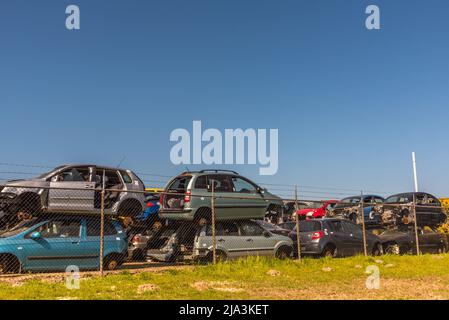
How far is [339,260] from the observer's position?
46.7 ft

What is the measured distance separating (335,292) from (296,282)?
5.00 feet

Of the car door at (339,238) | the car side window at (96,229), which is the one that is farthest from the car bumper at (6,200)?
the car door at (339,238)

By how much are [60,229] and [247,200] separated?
18.6ft

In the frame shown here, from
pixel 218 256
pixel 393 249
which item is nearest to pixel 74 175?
pixel 218 256

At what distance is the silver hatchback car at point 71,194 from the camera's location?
507 inches

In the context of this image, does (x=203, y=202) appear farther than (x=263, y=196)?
No

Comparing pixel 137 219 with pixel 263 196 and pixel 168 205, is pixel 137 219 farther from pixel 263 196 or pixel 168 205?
pixel 263 196

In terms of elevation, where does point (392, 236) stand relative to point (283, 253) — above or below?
above

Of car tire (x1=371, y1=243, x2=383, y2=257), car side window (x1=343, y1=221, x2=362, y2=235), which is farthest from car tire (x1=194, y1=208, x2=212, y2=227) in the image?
car tire (x1=371, y1=243, x2=383, y2=257)

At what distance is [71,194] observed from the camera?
43.1 feet

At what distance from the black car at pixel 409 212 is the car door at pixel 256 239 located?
567 cm

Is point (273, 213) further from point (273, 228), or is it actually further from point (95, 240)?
point (95, 240)

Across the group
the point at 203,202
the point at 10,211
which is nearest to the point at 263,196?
the point at 203,202

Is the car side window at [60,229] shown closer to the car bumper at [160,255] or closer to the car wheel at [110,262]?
the car wheel at [110,262]
